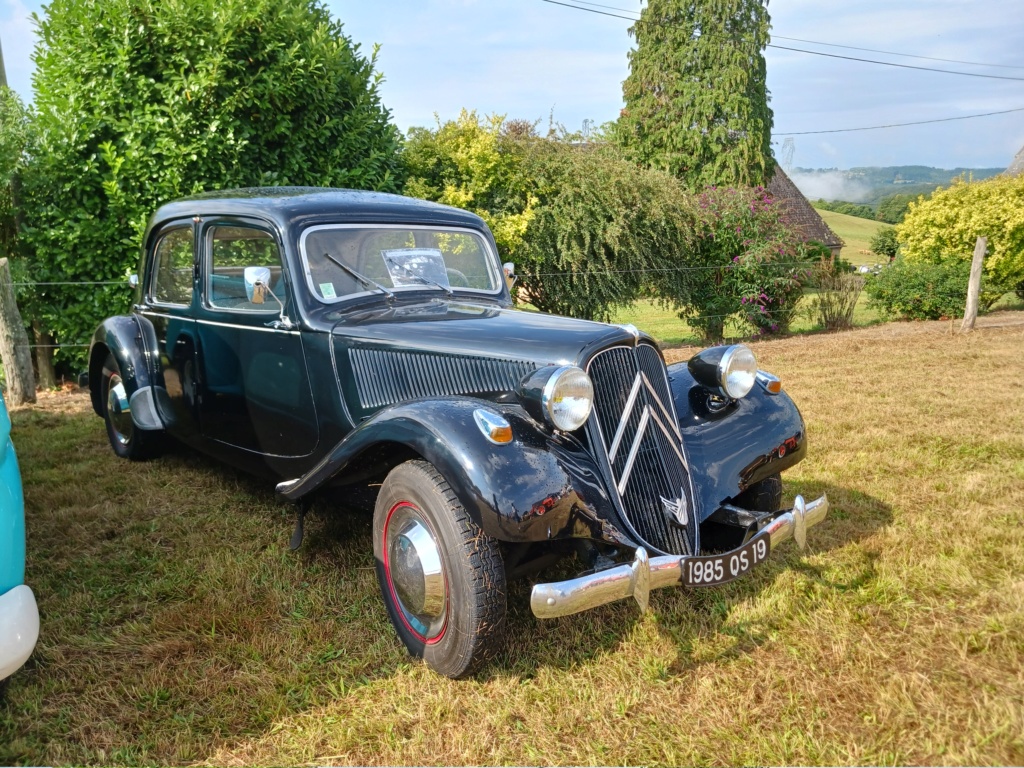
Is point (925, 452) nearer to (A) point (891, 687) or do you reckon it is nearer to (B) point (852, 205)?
(A) point (891, 687)

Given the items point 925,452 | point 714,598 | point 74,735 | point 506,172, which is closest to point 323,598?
point 74,735

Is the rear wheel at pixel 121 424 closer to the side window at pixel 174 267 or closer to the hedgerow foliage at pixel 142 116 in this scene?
the side window at pixel 174 267

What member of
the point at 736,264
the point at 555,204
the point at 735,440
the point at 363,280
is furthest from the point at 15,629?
the point at 736,264

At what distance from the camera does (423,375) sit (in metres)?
3.07

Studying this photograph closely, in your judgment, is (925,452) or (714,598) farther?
(925,452)

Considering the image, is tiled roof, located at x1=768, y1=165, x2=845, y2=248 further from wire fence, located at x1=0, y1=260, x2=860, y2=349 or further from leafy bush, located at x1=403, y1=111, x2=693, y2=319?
leafy bush, located at x1=403, y1=111, x2=693, y2=319

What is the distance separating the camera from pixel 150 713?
239cm

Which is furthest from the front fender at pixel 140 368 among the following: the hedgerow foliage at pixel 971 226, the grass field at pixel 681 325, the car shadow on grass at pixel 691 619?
the hedgerow foliage at pixel 971 226

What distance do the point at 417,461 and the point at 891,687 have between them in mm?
1749

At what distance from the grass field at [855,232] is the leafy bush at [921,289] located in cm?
2723

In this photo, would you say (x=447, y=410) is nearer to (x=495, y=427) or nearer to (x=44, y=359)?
(x=495, y=427)

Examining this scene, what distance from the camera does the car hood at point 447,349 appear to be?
9.29 ft

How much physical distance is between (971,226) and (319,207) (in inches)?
606

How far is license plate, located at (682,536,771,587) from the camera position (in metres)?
2.37
